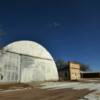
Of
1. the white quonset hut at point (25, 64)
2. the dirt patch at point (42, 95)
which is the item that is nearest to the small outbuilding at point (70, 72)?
the white quonset hut at point (25, 64)

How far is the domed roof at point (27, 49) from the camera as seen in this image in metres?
34.9

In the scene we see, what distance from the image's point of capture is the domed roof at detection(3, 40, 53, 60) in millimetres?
34853

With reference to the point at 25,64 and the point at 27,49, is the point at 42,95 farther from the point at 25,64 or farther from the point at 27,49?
the point at 27,49

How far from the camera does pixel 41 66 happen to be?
38625mm

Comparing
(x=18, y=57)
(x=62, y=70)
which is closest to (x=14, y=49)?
(x=18, y=57)

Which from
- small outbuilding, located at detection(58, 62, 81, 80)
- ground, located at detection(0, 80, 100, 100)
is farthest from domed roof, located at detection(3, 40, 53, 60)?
small outbuilding, located at detection(58, 62, 81, 80)

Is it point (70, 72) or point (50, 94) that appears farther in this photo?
point (70, 72)

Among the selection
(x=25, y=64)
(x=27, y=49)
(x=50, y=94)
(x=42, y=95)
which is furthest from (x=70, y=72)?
(x=42, y=95)

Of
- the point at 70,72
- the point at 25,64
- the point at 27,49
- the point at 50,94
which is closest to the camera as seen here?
the point at 50,94

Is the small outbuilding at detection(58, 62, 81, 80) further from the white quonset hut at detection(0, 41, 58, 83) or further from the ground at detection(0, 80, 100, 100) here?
the ground at detection(0, 80, 100, 100)

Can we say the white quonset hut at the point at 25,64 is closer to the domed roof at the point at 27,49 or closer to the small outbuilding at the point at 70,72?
the domed roof at the point at 27,49

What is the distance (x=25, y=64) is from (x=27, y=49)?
3.90 m

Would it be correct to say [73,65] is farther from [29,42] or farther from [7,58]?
[7,58]

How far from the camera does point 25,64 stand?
34.5 m
